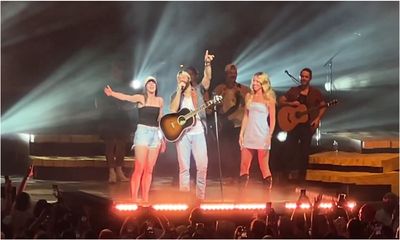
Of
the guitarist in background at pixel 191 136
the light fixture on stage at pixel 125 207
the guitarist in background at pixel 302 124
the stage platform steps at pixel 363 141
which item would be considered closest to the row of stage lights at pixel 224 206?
the light fixture on stage at pixel 125 207

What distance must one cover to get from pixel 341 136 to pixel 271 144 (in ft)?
1.73

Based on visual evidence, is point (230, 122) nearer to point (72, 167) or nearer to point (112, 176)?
point (112, 176)

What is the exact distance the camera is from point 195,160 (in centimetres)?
585

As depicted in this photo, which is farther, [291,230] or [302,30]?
[302,30]

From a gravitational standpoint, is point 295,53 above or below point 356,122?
above

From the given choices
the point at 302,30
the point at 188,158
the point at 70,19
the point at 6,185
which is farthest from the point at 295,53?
the point at 6,185

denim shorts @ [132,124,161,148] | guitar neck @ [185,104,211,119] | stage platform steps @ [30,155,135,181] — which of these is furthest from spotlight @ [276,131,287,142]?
stage platform steps @ [30,155,135,181]

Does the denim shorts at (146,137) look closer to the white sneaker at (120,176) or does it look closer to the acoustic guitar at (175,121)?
the acoustic guitar at (175,121)

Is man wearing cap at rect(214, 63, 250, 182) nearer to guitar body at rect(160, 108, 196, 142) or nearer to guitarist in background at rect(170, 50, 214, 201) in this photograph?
guitarist in background at rect(170, 50, 214, 201)

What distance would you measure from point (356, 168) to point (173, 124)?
1.43 m

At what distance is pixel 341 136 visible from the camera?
5887 mm

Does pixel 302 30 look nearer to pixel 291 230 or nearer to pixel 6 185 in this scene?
pixel 291 230

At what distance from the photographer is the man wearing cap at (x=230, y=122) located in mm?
5852

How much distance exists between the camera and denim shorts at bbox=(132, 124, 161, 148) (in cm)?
574
